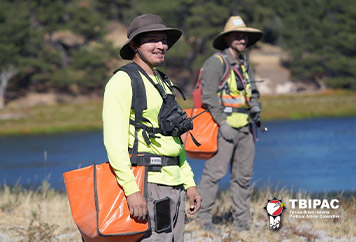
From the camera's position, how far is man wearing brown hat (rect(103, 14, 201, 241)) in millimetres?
3922

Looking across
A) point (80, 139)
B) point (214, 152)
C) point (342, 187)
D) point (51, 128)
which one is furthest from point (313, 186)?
point (51, 128)

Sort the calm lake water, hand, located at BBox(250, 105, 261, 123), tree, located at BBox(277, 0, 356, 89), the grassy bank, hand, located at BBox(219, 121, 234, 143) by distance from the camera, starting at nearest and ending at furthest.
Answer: hand, located at BBox(219, 121, 234, 143), hand, located at BBox(250, 105, 261, 123), the calm lake water, the grassy bank, tree, located at BBox(277, 0, 356, 89)

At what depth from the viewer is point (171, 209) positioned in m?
4.20

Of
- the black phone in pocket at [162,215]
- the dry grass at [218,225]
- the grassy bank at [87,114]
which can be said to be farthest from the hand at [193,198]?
the grassy bank at [87,114]

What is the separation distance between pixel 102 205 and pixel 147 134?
538 mm

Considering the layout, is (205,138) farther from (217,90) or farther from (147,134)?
(147,134)

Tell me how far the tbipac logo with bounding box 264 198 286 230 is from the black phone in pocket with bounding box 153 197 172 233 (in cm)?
309

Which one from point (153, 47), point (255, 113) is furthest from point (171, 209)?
point (255, 113)

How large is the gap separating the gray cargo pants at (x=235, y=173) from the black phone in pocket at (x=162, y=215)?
3009 mm

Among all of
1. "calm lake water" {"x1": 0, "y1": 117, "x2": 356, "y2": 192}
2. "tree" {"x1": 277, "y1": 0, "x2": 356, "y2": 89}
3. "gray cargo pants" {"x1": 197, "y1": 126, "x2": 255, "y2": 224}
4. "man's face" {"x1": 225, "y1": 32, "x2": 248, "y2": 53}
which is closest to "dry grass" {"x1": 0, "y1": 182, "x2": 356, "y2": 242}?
"gray cargo pants" {"x1": 197, "y1": 126, "x2": 255, "y2": 224}

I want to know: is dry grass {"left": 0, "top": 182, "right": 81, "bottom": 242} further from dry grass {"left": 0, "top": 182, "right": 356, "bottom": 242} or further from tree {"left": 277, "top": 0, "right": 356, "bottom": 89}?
Answer: tree {"left": 277, "top": 0, "right": 356, "bottom": 89}

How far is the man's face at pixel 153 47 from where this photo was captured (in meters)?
4.23

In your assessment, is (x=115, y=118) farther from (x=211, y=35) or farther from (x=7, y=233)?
(x=211, y=35)

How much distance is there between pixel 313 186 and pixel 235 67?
527cm
